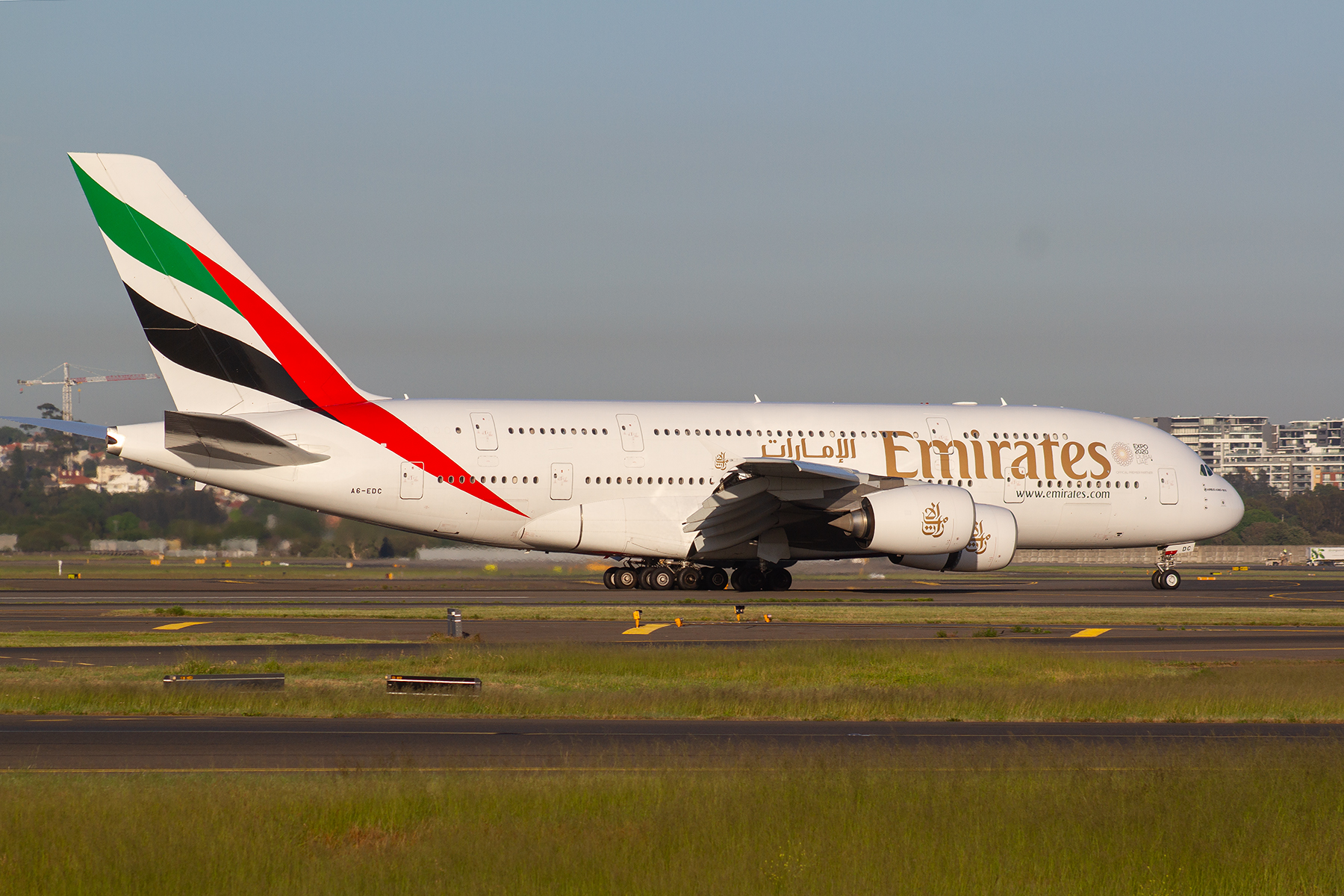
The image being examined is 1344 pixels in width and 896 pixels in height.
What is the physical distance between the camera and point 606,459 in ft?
115

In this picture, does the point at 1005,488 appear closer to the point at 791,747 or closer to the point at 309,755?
the point at 791,747

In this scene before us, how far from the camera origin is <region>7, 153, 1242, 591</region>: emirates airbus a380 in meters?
32.4

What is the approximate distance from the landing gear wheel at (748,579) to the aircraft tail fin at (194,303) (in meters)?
12.1

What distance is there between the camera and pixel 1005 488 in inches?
1492

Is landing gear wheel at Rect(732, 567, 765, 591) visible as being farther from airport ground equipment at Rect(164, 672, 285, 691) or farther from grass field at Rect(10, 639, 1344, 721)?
airport ground equipment at Rect(164, 672, 285, 691)

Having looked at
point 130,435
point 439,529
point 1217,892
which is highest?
point 130,435

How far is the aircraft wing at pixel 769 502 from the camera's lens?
111 ft

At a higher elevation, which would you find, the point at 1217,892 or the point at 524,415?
the point at 524,415

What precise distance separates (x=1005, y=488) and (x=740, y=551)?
8080 mm

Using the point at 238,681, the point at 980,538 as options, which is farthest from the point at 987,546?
the point at 238,681

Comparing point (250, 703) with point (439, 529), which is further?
point (439, 529)

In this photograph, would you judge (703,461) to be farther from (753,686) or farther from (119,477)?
(119,477)

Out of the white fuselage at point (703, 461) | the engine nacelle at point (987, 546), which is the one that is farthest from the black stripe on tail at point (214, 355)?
the engine nacelle at point (987, 546)

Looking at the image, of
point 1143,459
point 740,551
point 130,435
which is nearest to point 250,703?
point 130,435
